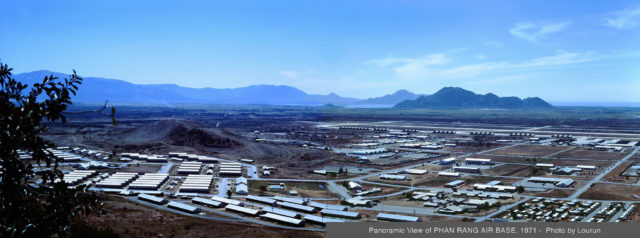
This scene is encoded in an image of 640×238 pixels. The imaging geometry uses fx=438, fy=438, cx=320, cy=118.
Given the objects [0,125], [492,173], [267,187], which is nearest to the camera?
[0,125]

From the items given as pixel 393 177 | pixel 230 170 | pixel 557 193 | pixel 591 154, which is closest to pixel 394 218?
pixel 393 177

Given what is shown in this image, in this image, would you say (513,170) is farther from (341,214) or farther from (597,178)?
(341,214)

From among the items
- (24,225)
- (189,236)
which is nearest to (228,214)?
(189,236)

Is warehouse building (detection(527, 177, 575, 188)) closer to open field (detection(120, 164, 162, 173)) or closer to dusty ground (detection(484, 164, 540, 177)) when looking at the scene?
dusty ground (detection(484, 164, 540, 177))

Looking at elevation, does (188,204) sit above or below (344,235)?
below

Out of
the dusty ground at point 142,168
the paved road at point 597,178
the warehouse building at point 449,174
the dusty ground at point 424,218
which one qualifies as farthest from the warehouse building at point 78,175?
the paved road at point 597,178

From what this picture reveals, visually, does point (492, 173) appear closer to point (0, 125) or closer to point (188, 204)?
point (188, 204)
